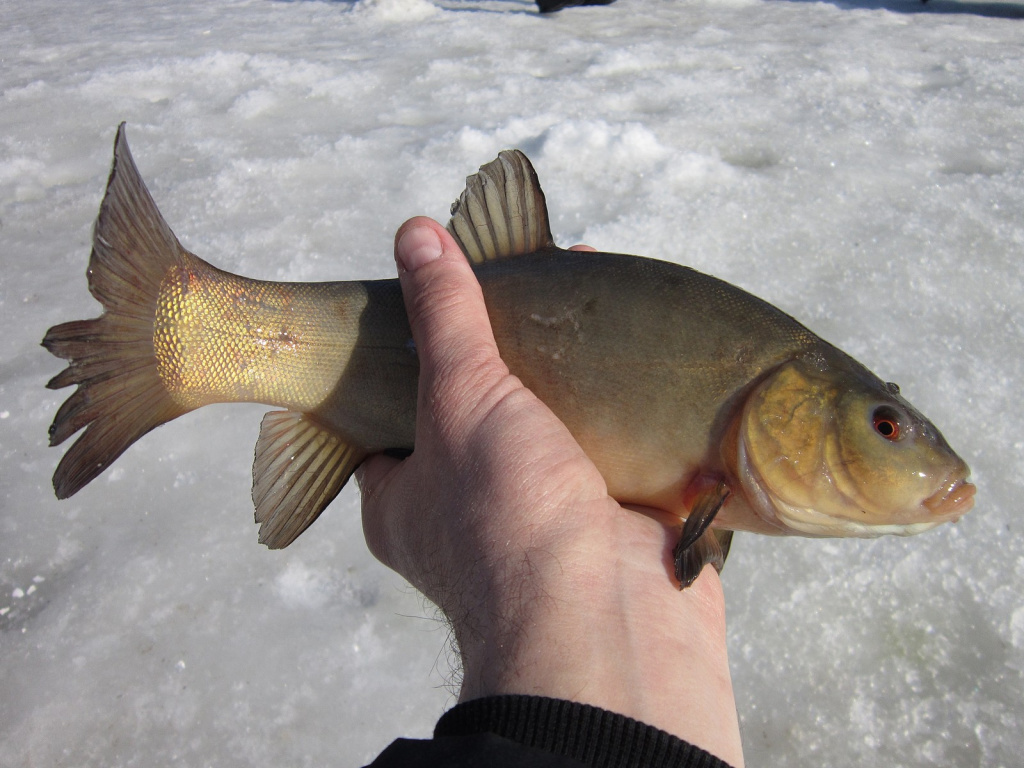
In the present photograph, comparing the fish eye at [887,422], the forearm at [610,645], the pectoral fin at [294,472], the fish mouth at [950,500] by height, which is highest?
the fish eye at [887,422]

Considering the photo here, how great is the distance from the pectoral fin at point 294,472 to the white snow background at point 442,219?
0.58m

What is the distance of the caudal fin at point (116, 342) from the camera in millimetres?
1645

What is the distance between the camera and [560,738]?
1.16 metres

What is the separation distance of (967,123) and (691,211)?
2.05 m

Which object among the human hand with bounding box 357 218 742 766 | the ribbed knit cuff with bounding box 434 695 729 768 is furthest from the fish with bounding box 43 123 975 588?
the ribbed knit cuff with bounding box 434 695 729 768

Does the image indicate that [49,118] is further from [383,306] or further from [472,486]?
[472,486]

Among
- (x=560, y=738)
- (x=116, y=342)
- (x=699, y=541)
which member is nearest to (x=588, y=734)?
(x=560, y=738)

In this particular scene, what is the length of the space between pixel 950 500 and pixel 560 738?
100 centimetres

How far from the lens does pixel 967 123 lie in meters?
4.19

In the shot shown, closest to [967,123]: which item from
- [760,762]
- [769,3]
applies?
[769,3]

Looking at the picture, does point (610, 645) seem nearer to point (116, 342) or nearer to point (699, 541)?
point (699, 541)

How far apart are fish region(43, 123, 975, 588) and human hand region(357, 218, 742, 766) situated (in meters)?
0.11

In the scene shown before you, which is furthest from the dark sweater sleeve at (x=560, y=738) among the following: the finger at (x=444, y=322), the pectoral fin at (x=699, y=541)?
the finger at (x=444, y=322)

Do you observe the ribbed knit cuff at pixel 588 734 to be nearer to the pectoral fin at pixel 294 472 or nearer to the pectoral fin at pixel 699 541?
the pectoral fin at pixel 699 541
